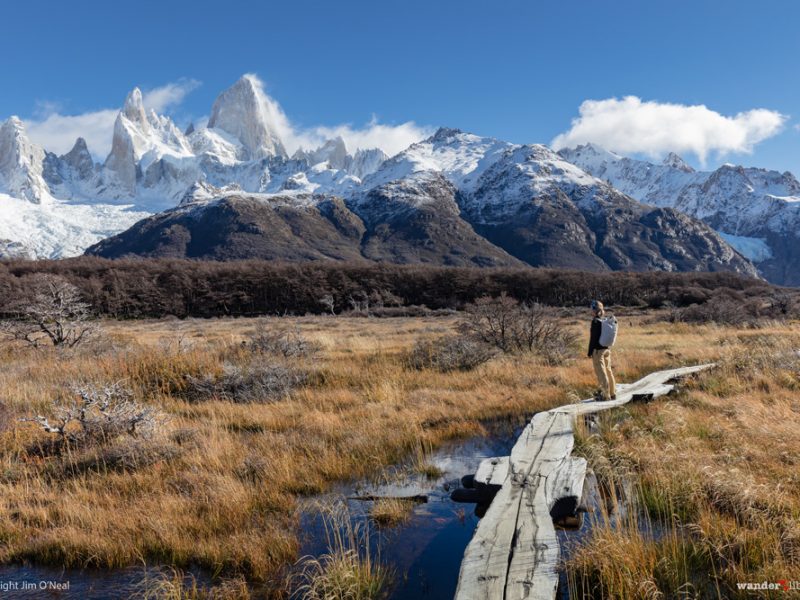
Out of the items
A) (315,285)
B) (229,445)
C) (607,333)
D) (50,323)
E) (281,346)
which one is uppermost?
(315,285)

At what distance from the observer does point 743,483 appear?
4664 millimetres

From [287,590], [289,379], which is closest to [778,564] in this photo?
[287,590]

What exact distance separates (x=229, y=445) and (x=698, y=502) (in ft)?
17.9

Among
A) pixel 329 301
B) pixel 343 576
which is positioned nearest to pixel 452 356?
pixel 343 576

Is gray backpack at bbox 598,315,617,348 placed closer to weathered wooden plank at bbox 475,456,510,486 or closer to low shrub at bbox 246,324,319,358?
weathered wooden plank at bbox 475,456,510,486

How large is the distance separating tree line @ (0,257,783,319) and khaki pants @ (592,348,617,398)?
6338 centimetres

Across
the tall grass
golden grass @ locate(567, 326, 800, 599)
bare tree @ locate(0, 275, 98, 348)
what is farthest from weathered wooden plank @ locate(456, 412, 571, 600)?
bare tree @ locate(0, 275, 98, 348)

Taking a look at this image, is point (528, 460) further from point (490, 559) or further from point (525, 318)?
point (525, 318)

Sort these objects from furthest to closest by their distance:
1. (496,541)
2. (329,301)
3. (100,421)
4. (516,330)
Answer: (329,301) → (516,330) → (100,421) → (496,541)

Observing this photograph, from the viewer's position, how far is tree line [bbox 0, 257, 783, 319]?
2965 inches

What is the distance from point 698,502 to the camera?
4.62 m

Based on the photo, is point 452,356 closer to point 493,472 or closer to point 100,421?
point 493,472

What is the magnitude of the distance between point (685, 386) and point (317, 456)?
7973 mm

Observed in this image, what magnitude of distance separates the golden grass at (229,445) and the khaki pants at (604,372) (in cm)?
81
